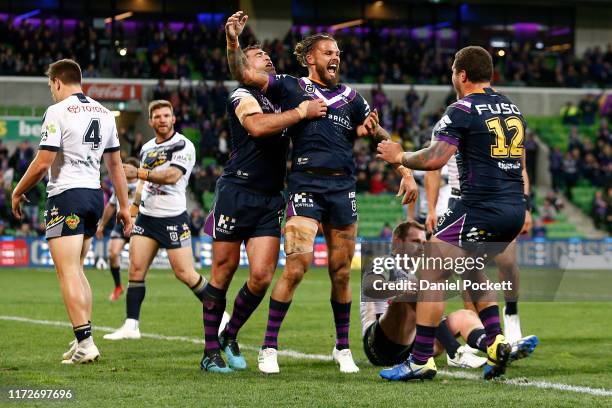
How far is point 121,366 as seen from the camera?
28.1 feet

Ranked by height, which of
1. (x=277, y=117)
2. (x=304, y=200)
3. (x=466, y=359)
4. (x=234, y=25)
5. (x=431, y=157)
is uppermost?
(x=234, y=25)

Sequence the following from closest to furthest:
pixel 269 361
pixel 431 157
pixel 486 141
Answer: pixel 431 157, pixel 486 141, pixel 269 361

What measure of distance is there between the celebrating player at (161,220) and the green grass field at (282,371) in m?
0.50

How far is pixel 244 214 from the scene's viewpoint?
850cm

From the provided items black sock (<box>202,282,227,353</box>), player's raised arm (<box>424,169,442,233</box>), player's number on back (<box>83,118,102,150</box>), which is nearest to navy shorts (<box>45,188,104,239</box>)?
player's number on back (<box>83,118,102,150</box>)

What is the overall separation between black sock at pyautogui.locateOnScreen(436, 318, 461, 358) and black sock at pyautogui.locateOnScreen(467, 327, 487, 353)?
328 millimetres

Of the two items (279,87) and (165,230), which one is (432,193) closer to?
(165,230)

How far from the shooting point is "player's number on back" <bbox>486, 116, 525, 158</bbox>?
7.70 metres

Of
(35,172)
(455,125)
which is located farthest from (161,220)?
(455,125)

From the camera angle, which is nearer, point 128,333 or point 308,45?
point 308,45


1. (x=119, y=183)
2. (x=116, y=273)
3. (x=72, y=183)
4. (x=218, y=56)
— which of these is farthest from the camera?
(x=218, y=56)

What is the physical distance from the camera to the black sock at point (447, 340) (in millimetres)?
8695

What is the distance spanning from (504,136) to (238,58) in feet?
6.36

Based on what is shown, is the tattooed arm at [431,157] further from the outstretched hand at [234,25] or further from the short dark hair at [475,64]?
the outstretched hand at [234,25]
